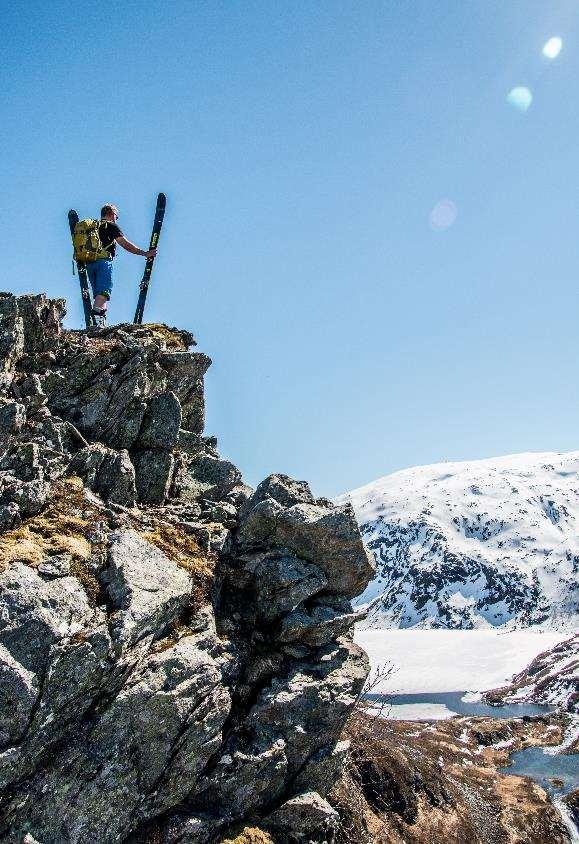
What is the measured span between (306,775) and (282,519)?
9718mm

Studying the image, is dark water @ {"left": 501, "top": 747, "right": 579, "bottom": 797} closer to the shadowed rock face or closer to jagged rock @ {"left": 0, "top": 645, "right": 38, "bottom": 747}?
the shadowed rock face

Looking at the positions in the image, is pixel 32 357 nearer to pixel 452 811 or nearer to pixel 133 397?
pixel 133 397

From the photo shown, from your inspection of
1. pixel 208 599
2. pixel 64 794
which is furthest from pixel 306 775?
pixel 64 794

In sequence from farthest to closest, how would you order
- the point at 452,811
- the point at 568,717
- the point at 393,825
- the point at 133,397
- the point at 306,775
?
the point at 568,717, the point at 452,811, the point at 393,825, the point at 133,397, the point at 306,775

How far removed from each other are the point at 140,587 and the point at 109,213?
19.1 meters

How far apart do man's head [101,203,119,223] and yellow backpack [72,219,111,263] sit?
21.7 inches

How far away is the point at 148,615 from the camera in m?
16.9

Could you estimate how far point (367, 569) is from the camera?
2406 centimetres

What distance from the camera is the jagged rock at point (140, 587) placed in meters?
16.5

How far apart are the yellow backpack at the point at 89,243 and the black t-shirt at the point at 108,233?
20 cm

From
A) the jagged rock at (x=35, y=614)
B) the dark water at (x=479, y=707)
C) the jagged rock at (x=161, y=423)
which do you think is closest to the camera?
the jagged rock at (x=35, y=614)

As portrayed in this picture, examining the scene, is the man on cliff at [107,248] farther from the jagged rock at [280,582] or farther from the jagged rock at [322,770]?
the jagged rock at [322,770]

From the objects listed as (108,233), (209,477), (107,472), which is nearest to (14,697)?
(107,472)

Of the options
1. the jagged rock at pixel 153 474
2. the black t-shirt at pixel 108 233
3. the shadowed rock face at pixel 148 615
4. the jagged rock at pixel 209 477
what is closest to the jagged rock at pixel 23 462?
the shadowed rock face at pixel 148 615
